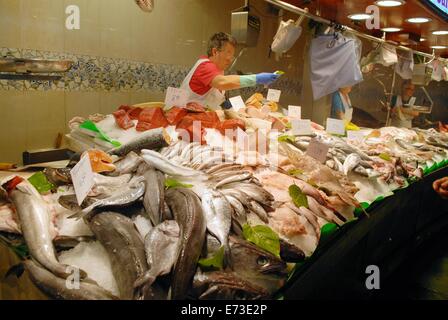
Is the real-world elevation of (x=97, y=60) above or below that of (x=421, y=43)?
below

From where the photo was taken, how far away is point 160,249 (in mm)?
1359

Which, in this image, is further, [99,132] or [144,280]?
A: [99,132]

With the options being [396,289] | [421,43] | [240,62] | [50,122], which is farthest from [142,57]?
[421,43]

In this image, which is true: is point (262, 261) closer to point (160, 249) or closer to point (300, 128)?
point (160, 249)

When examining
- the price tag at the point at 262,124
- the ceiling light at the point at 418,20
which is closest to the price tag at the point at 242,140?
the price tag at the point at 262,124

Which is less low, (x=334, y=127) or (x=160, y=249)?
(x=334, y=127)

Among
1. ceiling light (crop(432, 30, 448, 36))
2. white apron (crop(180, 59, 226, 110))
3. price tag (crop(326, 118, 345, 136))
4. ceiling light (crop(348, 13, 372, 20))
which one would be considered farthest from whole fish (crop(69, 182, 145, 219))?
ceiling light (crop(432, 30, 448, 36))

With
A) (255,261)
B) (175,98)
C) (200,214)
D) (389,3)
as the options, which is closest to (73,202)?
(200,214)

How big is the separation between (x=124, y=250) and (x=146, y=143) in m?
1.25

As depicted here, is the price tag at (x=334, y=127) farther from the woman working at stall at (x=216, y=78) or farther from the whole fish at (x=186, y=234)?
the whole fish at (x=186, y=234)
